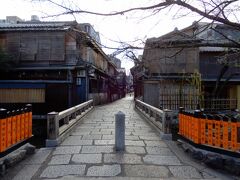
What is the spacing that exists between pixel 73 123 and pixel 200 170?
24.1 ft

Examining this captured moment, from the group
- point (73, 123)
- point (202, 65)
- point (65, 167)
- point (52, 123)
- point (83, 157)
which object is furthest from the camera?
point (202, 65)

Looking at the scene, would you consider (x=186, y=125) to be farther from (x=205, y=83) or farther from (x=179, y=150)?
(x=205, y=83)

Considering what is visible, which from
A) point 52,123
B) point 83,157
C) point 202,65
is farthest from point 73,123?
point 202,65

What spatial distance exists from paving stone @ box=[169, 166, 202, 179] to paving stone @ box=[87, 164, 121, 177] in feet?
4.34

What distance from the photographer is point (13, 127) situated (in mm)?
7453

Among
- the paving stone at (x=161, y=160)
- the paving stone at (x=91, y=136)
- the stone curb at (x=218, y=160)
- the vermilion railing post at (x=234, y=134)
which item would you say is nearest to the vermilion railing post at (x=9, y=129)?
the paving stone at (x=161, y=160)

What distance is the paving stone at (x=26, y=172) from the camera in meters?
6.39

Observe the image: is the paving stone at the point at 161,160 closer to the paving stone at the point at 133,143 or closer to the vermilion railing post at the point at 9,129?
the paving stone at the point at 133,143

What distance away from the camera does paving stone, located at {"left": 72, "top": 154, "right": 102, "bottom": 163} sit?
754 centimetres

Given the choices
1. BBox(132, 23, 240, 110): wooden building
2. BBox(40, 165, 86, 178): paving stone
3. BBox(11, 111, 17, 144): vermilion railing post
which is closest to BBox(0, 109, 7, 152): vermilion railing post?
BBox(11, 111, 17, 144): vermilion railing post

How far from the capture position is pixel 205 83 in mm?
27344

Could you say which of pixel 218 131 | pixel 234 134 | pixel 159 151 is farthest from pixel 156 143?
pixel 234 134

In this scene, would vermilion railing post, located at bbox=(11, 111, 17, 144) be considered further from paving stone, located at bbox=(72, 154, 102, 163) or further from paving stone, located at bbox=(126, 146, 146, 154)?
paving stone, located at bbox=(126, 146, 146, 154)

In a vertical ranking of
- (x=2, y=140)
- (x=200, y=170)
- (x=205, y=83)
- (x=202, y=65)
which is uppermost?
(x=202, y=65)
